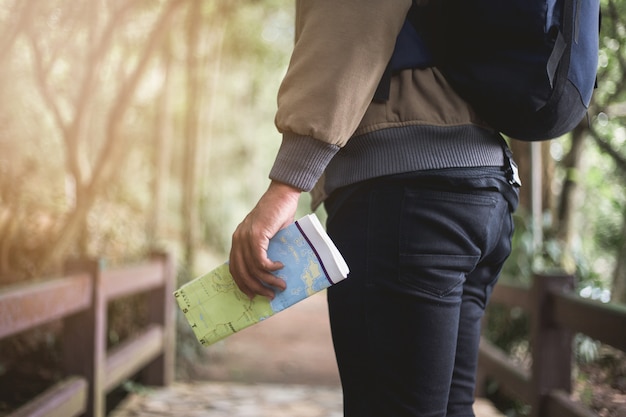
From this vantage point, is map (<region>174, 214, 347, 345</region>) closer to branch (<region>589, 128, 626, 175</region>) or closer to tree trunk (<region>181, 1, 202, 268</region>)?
branch (<region>589, 128, 626, 175</region>)

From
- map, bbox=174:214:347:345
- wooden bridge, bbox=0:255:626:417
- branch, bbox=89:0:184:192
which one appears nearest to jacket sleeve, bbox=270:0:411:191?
map, bbox=174:214:347:345

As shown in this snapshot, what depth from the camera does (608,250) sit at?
6.01 m

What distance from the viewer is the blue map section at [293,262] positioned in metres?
1.16

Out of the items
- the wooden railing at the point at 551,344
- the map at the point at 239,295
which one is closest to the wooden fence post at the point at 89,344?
the wooden railing at the point at 551,344

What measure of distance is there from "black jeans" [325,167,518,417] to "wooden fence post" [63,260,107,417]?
6.93 ft

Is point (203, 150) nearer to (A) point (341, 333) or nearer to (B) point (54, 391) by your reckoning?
(B) point (54, 391)

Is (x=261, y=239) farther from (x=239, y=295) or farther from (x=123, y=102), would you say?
(x=123, y=102)

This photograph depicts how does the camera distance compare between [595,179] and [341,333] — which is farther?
[595,179]

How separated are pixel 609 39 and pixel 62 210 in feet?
12.7

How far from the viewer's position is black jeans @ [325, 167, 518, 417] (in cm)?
112

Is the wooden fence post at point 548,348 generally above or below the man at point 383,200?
below

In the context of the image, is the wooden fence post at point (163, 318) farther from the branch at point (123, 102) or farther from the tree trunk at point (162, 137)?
the tree trunk at point (162, 137)

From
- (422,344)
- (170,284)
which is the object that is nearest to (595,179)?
(170,284)

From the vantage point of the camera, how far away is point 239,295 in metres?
1.21
